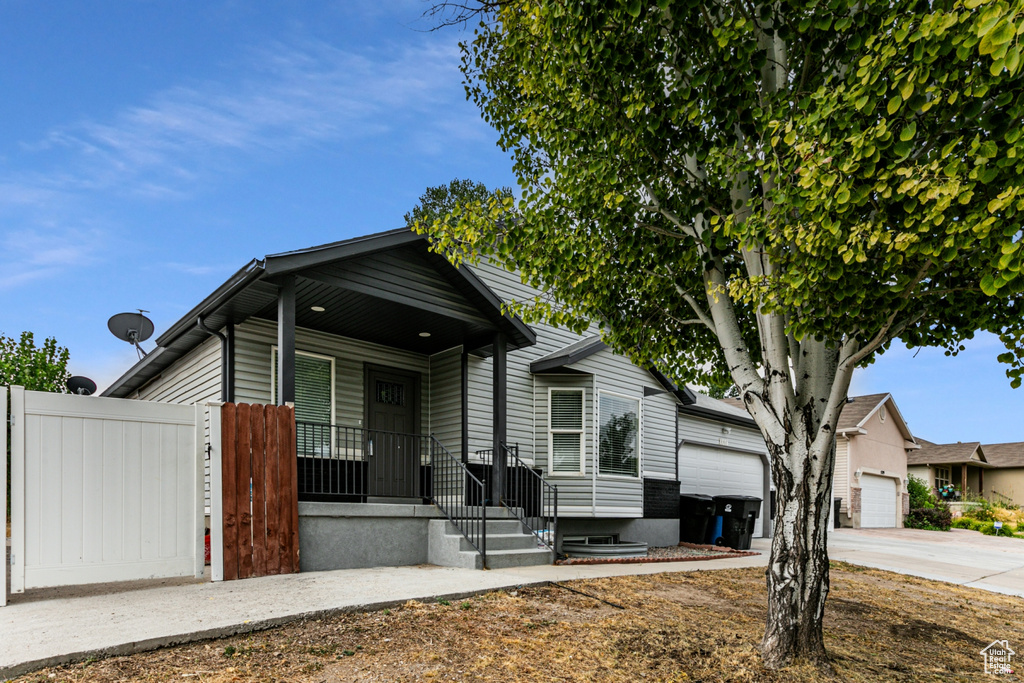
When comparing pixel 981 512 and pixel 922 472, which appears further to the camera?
pixel 922 472

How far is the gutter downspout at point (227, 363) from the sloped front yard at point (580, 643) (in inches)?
189

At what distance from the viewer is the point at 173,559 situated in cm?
624

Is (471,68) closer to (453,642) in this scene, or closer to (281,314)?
(281,314)

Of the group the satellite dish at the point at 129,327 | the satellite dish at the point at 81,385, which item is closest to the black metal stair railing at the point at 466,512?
the satellite dish at the point at 129,327

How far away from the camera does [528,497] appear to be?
1063cm

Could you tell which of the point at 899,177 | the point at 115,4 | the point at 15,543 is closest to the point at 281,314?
the point at 15,543

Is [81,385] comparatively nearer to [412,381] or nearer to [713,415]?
[412,381]

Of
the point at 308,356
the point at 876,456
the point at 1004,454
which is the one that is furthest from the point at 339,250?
the point at 1004,454

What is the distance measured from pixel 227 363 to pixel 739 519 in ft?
32.3

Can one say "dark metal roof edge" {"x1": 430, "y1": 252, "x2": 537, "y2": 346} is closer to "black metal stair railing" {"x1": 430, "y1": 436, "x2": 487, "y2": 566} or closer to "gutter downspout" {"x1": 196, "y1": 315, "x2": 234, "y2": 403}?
"black metal stair railing" {"x1": 430, "y1": 436, "x2": 487, "y2": 566}

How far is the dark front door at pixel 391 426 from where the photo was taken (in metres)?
10.0

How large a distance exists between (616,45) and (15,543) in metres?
6.36

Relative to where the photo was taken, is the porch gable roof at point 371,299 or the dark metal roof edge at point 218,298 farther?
the porch gable roof at point 371,299

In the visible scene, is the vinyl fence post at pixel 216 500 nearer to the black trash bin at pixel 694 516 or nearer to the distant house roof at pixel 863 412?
the black trash bin at pixel 694 516
